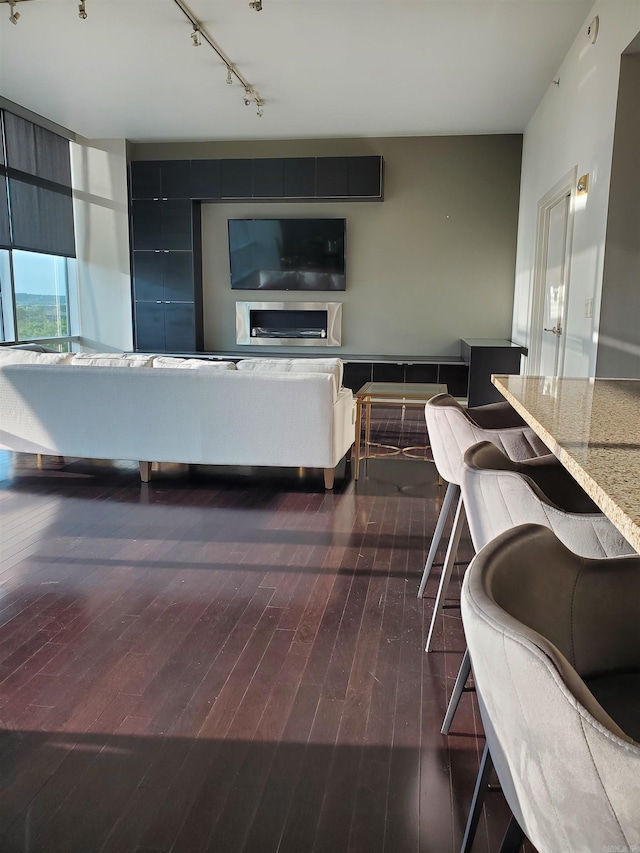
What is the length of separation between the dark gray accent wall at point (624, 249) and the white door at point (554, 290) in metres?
1.18

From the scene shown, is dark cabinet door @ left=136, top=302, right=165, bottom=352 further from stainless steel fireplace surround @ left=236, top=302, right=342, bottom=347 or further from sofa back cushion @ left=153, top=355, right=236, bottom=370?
sofa back cushion @ left=153, top=355, right=236, bottom=370

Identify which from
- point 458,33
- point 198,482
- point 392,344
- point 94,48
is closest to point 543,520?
point 198,482

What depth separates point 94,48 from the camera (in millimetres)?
5473

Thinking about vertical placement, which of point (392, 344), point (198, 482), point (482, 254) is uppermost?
point (482, 254)

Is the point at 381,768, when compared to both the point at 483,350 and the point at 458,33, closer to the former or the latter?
the point at 458,33

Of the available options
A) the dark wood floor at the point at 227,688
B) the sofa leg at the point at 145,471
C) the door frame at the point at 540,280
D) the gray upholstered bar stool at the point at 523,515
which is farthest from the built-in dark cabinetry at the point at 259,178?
the gray upholstered bar stool at the point at 523,515

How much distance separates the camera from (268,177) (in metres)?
8.07

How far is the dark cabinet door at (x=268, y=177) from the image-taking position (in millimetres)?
8039

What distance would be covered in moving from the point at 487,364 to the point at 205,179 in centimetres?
408

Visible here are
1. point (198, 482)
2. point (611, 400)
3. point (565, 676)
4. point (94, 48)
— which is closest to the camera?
point (565, 676)

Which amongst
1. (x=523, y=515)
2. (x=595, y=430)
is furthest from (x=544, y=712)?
(x=595, y=430)

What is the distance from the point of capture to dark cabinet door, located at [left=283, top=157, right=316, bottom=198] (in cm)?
798

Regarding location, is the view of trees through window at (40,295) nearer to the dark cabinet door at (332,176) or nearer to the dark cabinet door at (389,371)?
the dark cabinet door at (332,176)

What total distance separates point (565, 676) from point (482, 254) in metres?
8.00
